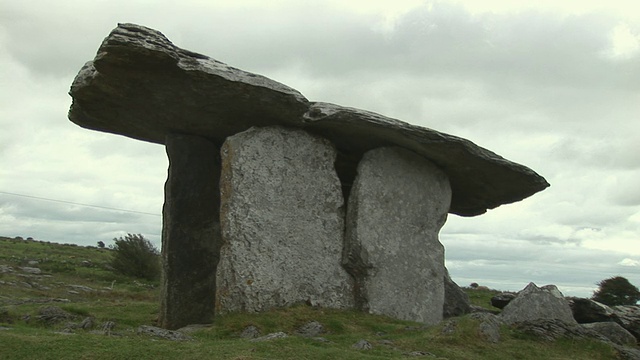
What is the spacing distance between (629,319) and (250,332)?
29.6 ft

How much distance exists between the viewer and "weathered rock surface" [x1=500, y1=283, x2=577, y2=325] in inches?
565

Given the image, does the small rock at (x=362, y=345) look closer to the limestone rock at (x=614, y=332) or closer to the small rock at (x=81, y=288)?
the limestone rock at (x=614, y=332)

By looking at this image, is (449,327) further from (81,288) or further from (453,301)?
(81,288)

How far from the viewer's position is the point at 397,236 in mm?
14758

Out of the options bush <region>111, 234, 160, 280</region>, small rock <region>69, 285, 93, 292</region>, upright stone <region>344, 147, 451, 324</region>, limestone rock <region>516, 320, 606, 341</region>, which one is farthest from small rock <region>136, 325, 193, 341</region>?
bush <region>111, 234, 160, 280</region>

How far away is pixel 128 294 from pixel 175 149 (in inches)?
320

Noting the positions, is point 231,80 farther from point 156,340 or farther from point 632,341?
point 632,341

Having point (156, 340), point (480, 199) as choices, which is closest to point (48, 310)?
point (156, 340)

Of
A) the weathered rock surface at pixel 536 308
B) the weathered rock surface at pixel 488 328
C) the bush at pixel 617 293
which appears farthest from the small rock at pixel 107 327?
the bush at pixel 617 293

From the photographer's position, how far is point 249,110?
13.6 metres

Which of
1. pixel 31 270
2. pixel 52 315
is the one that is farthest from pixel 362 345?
pixel 31 270

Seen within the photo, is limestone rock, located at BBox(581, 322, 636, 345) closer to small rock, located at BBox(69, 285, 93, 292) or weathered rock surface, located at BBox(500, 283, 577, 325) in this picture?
weathered rock surface, located at BBox(500, 283, 577, 325)

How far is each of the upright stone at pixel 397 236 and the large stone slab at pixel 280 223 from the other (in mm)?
423

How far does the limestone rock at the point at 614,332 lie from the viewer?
13797mm
